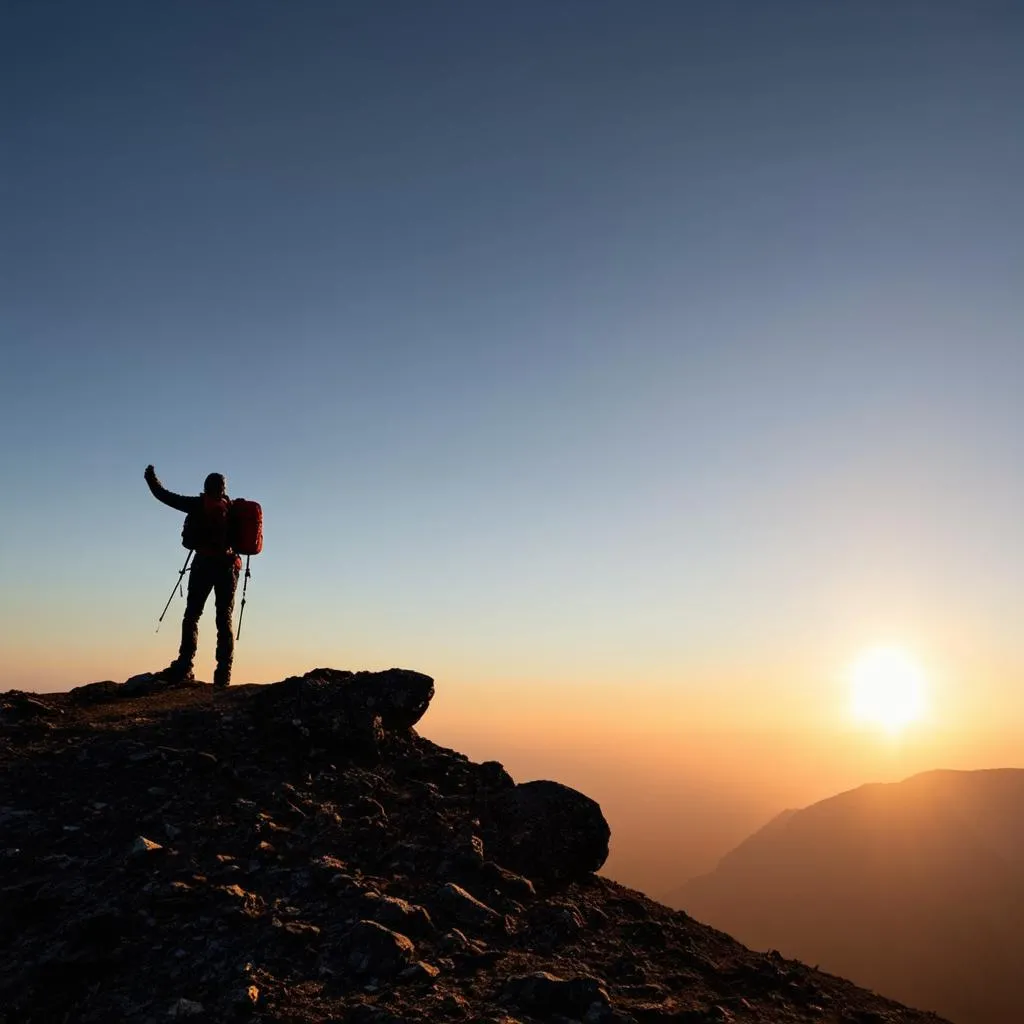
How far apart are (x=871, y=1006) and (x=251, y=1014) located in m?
8.09

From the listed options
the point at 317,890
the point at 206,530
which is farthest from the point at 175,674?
the point at 317,890

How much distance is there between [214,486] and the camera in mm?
16531

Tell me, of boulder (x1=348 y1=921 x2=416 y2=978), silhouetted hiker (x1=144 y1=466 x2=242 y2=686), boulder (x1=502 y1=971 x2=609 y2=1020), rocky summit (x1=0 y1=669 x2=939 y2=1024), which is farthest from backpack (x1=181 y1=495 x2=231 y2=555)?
boulder (x1=502 y1=971 x2=609 y2=1020)

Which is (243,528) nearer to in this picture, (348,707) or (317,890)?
(348,707)

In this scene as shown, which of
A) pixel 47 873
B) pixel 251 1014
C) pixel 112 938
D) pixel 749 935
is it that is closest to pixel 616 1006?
pixel 251 1014

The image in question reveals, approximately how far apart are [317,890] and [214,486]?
33.9ft

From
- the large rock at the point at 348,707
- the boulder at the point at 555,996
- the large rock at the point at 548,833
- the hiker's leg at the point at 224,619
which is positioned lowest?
the boulder at the point at 555,996

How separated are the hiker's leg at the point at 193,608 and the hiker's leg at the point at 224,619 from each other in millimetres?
254

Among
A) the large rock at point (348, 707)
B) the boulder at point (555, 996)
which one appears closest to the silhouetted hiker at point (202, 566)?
the large rock at point (348, 707)

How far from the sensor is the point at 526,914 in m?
9.34

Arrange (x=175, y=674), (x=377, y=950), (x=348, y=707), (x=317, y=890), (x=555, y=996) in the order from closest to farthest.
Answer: (x=555, y=996)
(x=377, y=950)
(x=317, y=890)
(x=348, y=707)
(x=175, y=674)

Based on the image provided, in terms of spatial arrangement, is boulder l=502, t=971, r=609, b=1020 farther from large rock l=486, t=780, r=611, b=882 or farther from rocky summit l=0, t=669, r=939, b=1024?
large rock l=486, t=780, r=611, b=882

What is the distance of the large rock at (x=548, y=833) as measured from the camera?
10656 millimetres

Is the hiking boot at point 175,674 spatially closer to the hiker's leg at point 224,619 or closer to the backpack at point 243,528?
the hiker's leg at point 224,619
